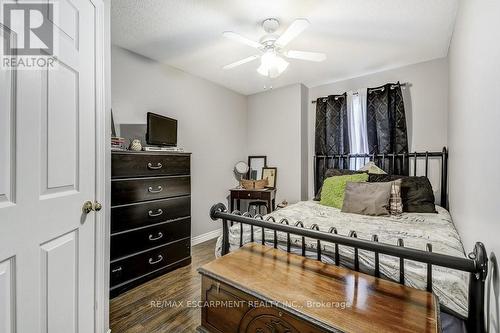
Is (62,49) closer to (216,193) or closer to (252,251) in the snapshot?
(252,251)

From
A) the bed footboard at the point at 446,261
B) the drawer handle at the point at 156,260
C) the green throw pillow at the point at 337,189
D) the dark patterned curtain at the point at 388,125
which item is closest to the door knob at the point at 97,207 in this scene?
the bed footboard at the point at 446,261

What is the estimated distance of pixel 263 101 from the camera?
4047 mm

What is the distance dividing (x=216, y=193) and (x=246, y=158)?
0.95 meters

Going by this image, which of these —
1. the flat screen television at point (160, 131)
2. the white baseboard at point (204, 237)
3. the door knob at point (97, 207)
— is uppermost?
the flat screen television at point (160, 131)

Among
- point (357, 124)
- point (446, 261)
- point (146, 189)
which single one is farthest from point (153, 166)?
point (357, 124)

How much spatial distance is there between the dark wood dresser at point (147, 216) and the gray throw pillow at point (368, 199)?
1.79 meters

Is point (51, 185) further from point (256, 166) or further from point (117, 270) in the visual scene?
point (256, 166)

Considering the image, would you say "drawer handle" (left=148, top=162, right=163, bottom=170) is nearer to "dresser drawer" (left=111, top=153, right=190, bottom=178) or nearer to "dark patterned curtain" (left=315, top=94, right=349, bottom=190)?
"dresser drawer" (left=111, top=153, right=190, bottom=178)

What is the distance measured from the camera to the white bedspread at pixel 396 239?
1075 millimetres

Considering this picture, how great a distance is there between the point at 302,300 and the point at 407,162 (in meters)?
2.65

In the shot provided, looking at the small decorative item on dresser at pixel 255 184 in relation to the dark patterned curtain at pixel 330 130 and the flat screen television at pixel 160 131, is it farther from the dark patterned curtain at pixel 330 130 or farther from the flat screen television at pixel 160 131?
the flat screen television at pixel 160 131

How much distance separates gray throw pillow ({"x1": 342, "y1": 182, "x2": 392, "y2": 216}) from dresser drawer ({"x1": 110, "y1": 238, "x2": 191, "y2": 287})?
1.83 meters

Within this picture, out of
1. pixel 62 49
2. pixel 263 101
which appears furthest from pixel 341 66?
pixel 62 49

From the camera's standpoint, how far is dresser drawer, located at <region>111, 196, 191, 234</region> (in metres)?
2.01
